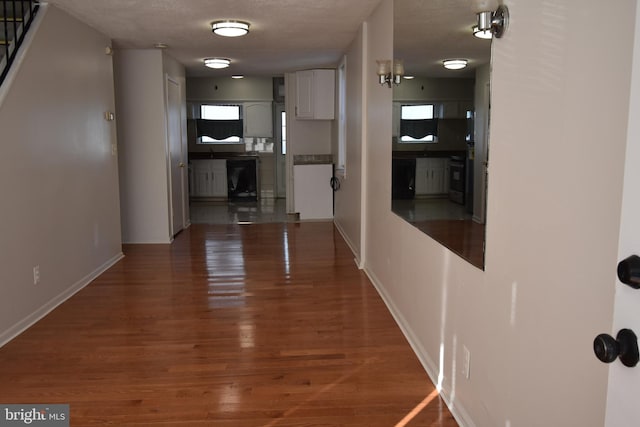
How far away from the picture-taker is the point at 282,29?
19.2 feet

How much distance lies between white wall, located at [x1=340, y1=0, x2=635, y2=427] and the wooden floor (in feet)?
2.08

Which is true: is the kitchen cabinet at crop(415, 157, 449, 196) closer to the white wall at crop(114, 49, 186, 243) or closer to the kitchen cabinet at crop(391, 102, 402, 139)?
the kitchen cabinet at crop(391, 102, 402, 139)

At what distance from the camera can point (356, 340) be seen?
3721 mm

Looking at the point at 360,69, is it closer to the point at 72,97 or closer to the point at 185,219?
the point at 72,97

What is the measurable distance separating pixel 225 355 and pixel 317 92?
598 centimetres

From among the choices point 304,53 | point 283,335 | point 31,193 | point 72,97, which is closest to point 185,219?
point 304,53

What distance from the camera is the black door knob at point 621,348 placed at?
3.39ft

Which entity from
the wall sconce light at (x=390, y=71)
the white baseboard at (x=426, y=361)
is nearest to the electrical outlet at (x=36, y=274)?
the white baseboard at (x=426, y=361)

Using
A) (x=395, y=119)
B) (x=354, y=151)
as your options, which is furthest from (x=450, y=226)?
(x=354, y=151)

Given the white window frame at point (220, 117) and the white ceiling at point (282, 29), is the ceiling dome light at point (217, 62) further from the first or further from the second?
the white window frame at point (220, 117)

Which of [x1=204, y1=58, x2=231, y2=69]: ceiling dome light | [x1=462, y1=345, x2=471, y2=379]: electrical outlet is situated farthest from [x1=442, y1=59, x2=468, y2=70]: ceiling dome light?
[x1=204, y1=58, x2=231, y2=69]: ceiling dome light

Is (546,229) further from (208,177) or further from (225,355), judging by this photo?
(208,177)

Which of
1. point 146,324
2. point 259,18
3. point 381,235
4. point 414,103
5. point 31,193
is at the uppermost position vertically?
point 259,18

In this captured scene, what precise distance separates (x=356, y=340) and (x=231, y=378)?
95cm
